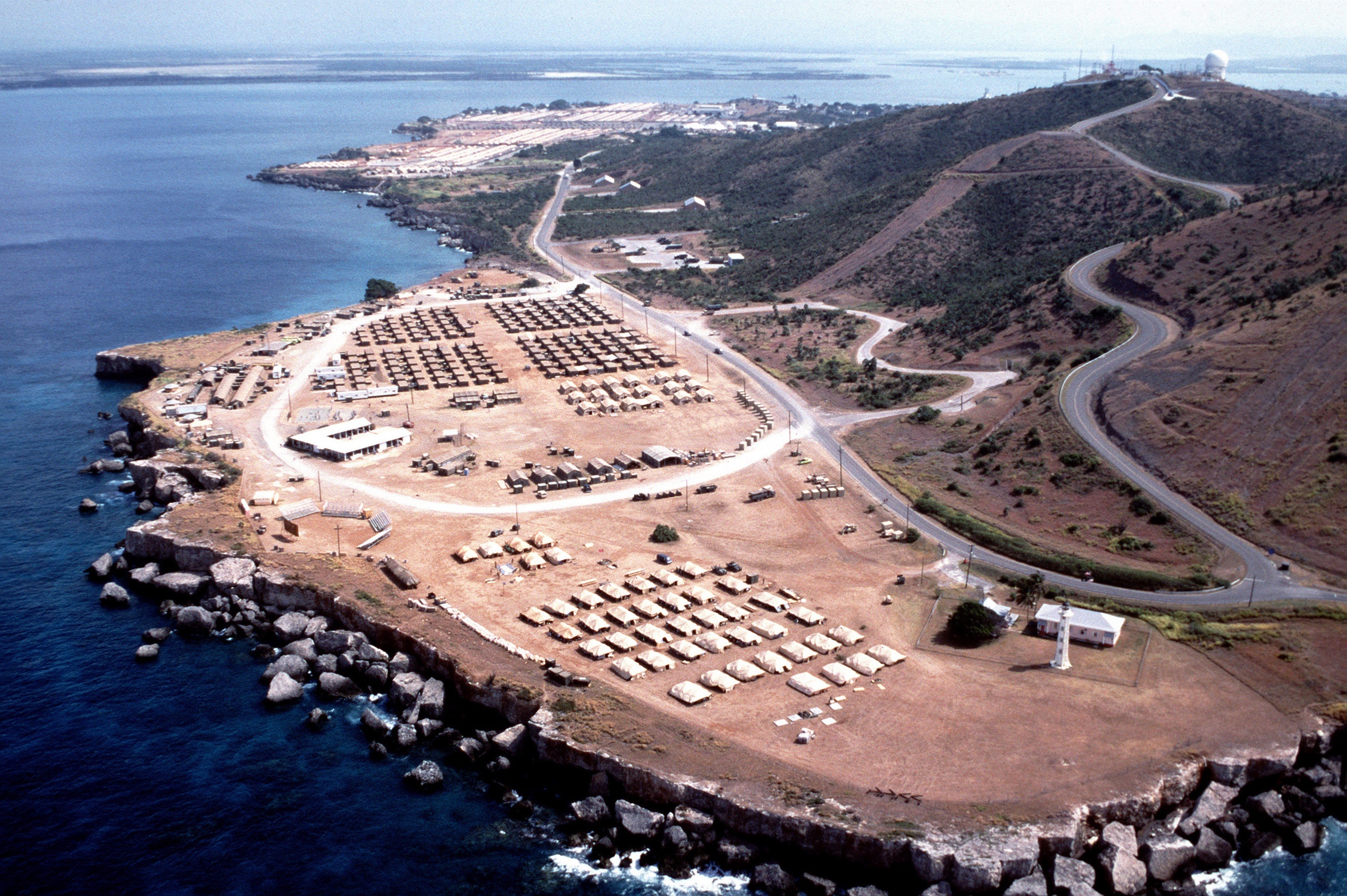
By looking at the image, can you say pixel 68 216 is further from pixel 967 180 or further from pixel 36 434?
pixel 967 180

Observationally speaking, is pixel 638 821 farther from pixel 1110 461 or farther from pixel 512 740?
pixel 1110 461

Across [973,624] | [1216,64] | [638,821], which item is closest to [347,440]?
[638,821]

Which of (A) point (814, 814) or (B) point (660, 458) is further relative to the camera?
(B) point (660, 458)

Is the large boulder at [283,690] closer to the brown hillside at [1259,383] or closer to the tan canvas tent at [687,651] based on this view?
the tan canvas tent at [687,651]

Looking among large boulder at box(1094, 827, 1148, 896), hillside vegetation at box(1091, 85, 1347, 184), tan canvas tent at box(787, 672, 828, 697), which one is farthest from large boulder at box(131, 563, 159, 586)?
hillside vegetation at box(1091, 85, 1347, 184)

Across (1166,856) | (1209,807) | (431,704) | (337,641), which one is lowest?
(1166,856)
